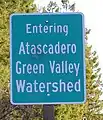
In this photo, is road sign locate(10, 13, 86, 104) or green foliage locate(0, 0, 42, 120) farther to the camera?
green foliage locate(0, 0, 42, 120)

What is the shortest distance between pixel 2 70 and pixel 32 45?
3174 centimetres

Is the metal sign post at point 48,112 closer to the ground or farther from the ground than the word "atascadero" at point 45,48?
closer to the ground

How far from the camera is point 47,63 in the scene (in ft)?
16.4

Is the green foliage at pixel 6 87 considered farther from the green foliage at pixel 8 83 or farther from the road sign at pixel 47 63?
the road sign at pixel 47 63

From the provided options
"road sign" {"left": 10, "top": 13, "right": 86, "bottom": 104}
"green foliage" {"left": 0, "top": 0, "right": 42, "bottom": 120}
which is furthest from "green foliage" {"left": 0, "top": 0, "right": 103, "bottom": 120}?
"road sign" {"left": 10, "top": 13, "right": 86, "bottom": 104}

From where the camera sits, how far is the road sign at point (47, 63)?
4.98m

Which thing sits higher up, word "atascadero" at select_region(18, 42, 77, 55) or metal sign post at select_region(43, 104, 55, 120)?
word "atascadero" at select_region(18, 42, 77, 55)

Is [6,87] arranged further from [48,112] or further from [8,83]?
[48,112]

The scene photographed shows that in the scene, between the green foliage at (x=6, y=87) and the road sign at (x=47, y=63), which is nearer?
the road sign at (x=47, y=63)

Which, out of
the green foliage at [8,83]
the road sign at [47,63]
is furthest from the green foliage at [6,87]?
the road sign at [47,63]

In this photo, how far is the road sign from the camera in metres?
4.98

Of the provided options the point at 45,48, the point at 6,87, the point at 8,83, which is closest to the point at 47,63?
the point at 45,48

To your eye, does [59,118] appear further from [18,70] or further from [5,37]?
[18,70]

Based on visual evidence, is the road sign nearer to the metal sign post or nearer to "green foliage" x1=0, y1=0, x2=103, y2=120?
the metal sign post
